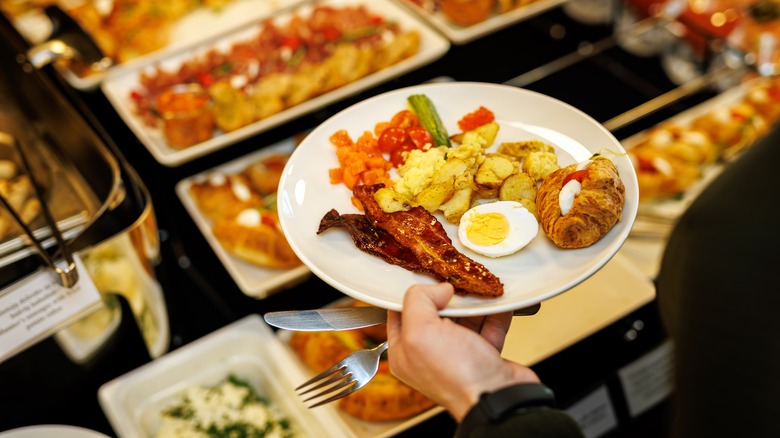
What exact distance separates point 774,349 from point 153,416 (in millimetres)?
1647

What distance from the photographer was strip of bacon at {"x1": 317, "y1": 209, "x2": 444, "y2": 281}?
1.37 metres

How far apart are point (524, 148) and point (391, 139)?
311mm

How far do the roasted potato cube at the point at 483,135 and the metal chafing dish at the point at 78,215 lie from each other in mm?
871

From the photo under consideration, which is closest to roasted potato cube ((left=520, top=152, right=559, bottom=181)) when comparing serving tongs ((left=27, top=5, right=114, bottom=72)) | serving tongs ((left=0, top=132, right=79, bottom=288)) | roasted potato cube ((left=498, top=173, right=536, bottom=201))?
roasted potato cube ((left=498, top=173, right=536, bottom=201))

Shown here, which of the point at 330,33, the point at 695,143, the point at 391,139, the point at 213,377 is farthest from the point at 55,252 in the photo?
the point at 695,143

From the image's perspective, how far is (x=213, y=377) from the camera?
2.04m

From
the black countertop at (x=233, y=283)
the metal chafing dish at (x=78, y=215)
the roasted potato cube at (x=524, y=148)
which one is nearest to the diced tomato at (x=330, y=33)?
the black countertop at (x=233, y=283)

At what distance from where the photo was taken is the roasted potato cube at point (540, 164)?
1.48 meters

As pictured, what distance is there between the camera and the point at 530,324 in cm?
166

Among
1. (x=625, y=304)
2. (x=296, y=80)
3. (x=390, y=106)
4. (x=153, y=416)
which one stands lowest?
(x=625, y=304)

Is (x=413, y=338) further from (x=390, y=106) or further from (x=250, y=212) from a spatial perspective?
(x=250, y=212)

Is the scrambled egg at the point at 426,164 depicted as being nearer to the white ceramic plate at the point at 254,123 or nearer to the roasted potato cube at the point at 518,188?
the roasted potato cube at the point at 518,188

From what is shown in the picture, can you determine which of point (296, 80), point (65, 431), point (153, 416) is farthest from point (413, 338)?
point (296, 80)

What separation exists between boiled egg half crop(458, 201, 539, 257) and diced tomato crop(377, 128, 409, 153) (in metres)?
0.26
